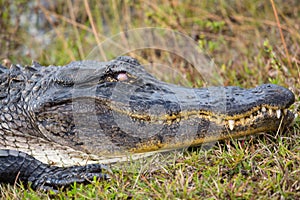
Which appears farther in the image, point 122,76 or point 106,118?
point 122,76

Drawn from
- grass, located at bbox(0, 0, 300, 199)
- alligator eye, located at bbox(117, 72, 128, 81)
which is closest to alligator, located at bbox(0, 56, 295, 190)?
alligator eye, located at bbox(117, 72, 128, 81)

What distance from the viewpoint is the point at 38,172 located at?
3.29 meters

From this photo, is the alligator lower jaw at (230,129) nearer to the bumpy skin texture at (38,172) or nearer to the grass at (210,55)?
the grass at (210,55)

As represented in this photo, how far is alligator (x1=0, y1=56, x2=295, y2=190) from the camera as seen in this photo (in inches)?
118

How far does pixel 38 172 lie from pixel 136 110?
0.91m

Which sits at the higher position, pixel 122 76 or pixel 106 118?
pixel 122 76

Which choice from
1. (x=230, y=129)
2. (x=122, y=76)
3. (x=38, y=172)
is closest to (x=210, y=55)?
(x=122, y=76)

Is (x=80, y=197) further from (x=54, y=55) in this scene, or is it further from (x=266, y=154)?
(x=54, y=55)

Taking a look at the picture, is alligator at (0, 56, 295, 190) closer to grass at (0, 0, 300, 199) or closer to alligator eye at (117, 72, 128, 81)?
alligator eye at (117, 72, 128, 81)

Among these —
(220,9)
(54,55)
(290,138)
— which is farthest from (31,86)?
(220,9)

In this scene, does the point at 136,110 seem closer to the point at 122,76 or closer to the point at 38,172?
the point at 122,76

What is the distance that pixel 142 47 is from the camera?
588 cm

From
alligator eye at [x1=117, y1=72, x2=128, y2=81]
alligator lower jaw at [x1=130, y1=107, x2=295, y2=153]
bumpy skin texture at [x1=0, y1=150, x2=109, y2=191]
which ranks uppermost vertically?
alligator eye at [x1=117, y1=72, x2=128, y2=81]

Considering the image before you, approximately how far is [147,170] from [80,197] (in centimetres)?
50
